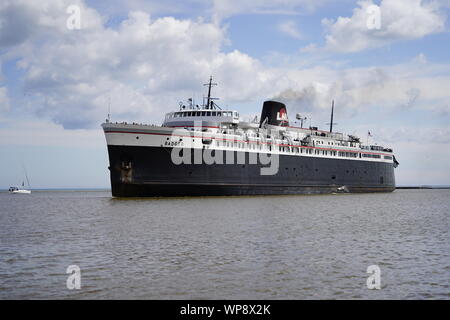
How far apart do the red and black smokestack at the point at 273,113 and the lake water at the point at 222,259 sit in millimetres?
36496

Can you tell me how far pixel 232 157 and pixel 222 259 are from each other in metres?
34.5

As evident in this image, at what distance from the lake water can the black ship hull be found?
664 inches

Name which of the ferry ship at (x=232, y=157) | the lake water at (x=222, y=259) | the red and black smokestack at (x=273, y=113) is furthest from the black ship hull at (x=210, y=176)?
the lake water at (x=222, y=259)

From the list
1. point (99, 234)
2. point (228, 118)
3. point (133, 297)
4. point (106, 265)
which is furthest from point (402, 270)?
point (228, 118)

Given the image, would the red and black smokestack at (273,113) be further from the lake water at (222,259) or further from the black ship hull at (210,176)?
the lake water at (222,259)

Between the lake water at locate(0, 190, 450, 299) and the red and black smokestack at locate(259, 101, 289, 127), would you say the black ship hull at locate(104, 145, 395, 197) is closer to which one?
the red and black smokestack at locate(259, 101, 289, 127)

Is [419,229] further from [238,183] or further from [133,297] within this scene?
[238,183]

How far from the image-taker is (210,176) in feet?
154

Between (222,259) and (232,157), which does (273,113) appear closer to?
(232,157)

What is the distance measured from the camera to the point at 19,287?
11.6 meters

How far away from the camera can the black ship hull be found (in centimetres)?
4312

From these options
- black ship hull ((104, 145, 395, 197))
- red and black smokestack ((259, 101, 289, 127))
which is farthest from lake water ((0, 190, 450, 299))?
red and black smokestack ((259, 101, 289, 127))

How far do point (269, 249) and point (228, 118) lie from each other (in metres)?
37.2

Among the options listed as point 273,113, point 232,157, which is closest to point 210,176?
point 232,157
